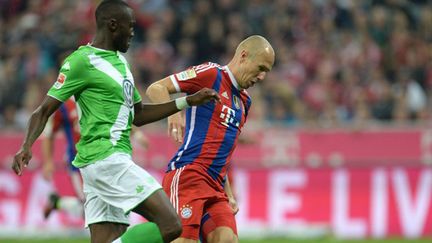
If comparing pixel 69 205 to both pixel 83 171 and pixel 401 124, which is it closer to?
pixel 83 171

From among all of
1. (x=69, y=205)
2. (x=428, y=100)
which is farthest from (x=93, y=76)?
(x=428, y=100)

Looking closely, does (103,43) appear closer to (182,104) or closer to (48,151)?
(182,104)

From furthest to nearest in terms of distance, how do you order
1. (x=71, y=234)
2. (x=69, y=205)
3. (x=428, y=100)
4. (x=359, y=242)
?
(x=428, y=100)
(x=71, y=234)
(x=359, y=242)
(x=69, y=205)

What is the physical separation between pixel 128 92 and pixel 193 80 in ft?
2.55

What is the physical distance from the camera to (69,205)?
42.0 ft

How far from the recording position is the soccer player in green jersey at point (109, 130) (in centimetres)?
763

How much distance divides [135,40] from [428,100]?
5899 mm

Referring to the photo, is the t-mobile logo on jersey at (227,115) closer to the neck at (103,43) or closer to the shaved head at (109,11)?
the neck at (103,43)

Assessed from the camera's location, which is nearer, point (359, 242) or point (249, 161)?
point (359, 242)

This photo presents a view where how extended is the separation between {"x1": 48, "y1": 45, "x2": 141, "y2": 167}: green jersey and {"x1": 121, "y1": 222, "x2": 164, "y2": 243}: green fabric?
61 cm

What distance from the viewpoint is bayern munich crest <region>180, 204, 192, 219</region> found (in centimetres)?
827

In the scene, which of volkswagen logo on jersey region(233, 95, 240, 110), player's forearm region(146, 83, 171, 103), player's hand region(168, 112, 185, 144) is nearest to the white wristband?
player's hand region(168, 112, 185, 144)

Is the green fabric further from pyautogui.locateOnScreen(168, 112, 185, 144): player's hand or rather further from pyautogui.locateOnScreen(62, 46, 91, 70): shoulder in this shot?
pyautogui.locateOnScreen(62, 46, 91, 70): shoulder

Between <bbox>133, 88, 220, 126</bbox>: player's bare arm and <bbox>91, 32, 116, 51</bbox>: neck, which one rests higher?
<bbox>91, 32, 116, 51</bbox>: neck
